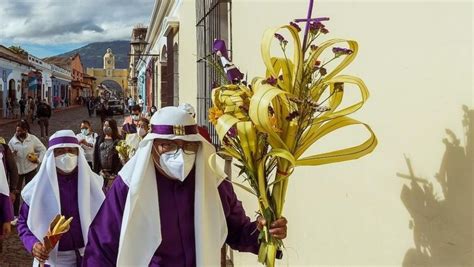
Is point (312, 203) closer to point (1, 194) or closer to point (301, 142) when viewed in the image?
point (301, 142)

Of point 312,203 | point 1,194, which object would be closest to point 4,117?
point 1,194

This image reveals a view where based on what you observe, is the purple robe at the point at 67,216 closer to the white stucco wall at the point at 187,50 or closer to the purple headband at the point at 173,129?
the purple headband at the point at 173,129

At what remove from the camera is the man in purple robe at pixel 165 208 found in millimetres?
2469

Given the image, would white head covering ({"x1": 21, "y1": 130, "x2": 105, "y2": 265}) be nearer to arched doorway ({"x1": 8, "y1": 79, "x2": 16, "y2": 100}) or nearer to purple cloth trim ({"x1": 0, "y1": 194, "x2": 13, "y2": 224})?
purple cloth trim ({"x1": 0, "y1": 194, "x2": 13, "y2": 224})

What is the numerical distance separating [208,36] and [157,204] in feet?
14.7

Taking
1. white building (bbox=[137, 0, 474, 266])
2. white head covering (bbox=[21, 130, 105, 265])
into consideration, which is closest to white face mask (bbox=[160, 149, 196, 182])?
white building (bbox=[137, 0, 474, 266])

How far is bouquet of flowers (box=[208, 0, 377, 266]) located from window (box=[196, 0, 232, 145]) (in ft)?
11.3

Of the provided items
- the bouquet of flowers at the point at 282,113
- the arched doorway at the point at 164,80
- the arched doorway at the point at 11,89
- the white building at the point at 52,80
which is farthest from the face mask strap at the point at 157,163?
the white building at the point at 52,80

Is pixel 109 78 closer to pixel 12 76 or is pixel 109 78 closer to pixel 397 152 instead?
pixel 12 76

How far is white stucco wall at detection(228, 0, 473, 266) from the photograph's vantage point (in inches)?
78.6

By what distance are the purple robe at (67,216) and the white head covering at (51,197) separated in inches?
1.2

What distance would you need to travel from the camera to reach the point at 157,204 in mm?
2518

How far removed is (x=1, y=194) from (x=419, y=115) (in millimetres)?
4058

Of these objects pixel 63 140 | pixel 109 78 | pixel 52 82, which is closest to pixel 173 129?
pixel 63 140
